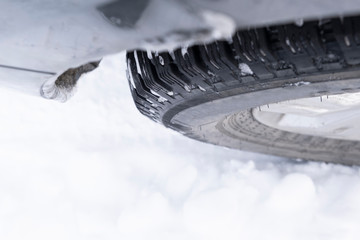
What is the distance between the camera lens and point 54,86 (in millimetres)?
955

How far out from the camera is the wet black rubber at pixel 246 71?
2.51 feet

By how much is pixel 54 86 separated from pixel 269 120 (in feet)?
3.60

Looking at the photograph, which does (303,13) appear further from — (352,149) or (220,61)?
(352,149)

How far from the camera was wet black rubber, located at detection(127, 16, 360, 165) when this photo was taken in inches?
30.1

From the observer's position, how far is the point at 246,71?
92 cm

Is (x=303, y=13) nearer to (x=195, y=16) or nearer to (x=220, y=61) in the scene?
(x=195, y=16)

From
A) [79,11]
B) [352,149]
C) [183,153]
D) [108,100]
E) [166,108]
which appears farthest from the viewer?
[183,153]

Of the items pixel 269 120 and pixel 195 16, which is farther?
pixel 269 120

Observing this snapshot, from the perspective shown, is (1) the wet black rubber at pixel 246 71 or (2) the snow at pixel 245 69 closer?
(1) the wet black rubber at pixel 246 71

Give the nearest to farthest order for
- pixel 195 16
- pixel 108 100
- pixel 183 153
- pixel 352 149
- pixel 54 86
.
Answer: pixel 195 16 < pixel 54 86 < pixel 352 149 < pixel 108 100 < pixel 183 153

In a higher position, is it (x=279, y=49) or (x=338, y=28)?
(x=338, y=28)

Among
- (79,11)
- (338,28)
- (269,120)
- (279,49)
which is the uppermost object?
(338,28)

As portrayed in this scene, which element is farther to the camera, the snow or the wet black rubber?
the snow

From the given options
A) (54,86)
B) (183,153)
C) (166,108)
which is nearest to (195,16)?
(54,86)
